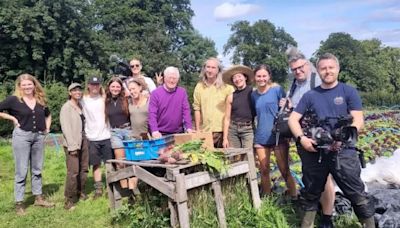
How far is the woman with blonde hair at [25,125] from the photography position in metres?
5.73

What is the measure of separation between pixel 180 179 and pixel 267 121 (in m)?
1.45

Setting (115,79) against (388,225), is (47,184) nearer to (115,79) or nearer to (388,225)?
(115,79)

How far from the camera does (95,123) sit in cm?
614

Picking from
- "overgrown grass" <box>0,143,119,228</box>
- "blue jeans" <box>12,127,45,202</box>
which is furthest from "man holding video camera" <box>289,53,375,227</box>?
"blue jeans" <box>12,127,45,202</box>

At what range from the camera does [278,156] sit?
5.06m

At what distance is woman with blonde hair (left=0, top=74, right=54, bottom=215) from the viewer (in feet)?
18.8

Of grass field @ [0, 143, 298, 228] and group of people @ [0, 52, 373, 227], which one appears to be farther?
grass field @ [0, 143, 298, 228]

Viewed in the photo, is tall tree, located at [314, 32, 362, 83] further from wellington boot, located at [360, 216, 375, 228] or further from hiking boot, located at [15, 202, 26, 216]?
wellington boot, located at [360, 216, 375, 228]

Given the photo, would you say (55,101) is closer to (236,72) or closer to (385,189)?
(236,72)

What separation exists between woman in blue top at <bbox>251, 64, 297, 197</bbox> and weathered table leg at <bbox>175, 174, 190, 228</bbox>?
1340mm

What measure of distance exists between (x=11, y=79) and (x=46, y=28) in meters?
4.60

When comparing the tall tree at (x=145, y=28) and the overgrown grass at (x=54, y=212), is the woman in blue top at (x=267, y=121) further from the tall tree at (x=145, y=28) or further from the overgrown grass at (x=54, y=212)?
the tall tree at (x=145, y=28)

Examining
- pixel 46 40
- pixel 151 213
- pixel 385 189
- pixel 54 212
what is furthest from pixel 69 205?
pixel 46 40

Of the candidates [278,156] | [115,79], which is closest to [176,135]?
[278,156]
